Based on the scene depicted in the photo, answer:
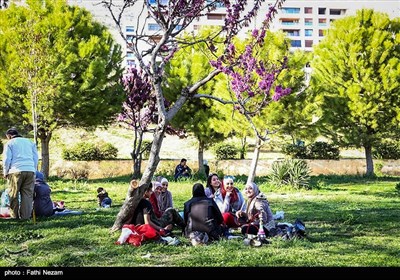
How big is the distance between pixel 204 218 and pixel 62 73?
15832mm

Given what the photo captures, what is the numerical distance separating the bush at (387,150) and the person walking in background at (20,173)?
76.1 feet

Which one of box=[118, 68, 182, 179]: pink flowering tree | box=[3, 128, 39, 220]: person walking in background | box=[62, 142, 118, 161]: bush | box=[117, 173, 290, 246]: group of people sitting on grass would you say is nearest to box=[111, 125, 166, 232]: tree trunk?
box=[117, 173, 290, 246]: group of people sitting on grass

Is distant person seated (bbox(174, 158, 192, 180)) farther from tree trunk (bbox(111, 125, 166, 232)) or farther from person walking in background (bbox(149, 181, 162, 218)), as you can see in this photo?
tree trunk (bbox(111, 125, 166, 232))

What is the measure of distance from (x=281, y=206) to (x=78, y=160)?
1634 centimetres

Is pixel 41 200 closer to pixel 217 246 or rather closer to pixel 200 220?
pixel 200 220

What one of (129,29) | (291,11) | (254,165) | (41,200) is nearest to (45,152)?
(254,165)

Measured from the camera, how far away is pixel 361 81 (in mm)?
25266

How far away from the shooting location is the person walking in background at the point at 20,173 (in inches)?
390

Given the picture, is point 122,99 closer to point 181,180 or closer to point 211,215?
point 181,180

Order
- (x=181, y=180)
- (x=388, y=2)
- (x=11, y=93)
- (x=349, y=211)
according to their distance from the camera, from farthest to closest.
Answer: (x=388, y=2) → (x=11, y=93) → (x=181, y=180) → (x=349, y=211)

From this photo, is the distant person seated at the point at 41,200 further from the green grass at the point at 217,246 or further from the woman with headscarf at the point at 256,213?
the woman with headscarf at the point at 256,213

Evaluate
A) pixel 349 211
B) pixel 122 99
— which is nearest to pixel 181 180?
pixel 122 99

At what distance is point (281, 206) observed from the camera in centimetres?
1330

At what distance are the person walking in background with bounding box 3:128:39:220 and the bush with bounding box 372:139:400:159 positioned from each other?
23.2 m
